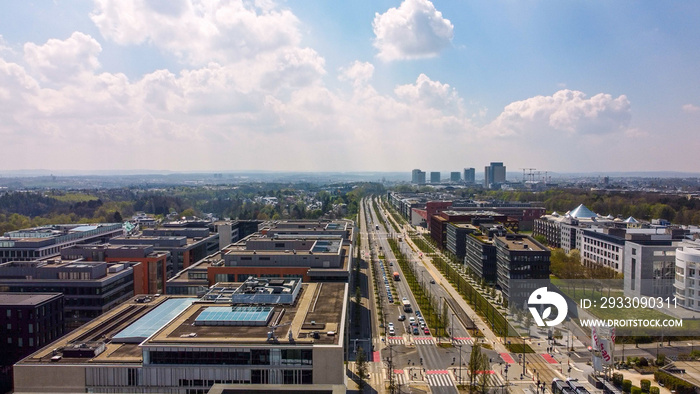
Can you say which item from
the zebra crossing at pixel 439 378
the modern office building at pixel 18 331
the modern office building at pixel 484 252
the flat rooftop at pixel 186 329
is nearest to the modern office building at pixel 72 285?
the modern office building at pixel 18 331

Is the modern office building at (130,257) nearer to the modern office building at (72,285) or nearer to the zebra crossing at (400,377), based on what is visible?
the modern office building at (72,285)

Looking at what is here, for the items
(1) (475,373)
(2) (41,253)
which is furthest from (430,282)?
(2) (41,253)

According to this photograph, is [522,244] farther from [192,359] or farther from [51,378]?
[51,378]

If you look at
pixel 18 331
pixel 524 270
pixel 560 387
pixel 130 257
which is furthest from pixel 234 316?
pixel 524 270

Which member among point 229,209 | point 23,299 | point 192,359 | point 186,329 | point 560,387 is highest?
point 186,329

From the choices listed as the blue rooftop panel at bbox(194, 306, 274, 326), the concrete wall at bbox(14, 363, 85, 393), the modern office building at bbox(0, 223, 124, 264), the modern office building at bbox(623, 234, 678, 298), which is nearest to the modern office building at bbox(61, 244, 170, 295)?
the modern office building at bbox(0, 223, 124, 264)

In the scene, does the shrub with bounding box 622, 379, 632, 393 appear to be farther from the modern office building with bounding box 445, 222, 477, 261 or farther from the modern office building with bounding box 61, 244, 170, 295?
the modern office building with bounding box 61, 244, 170, 295
